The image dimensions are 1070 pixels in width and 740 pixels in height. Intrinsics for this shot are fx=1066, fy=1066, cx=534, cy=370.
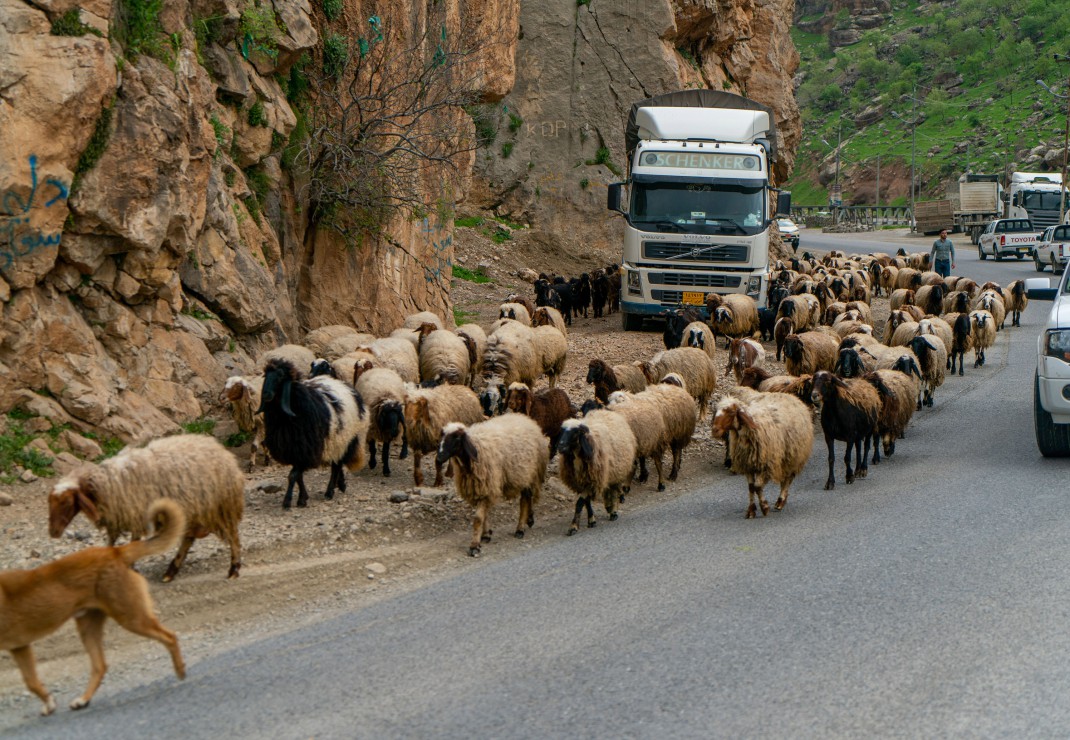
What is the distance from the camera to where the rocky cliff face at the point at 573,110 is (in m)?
32.9

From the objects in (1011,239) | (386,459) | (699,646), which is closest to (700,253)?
(386,459)

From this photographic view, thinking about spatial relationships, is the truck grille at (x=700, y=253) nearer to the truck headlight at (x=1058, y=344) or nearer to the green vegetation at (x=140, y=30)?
the truck headlight at (x=1058, y=344)

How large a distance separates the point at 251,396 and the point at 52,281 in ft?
7.36

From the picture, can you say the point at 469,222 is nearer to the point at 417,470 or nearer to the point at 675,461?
the point at 675,461

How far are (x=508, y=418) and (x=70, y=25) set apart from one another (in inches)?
227

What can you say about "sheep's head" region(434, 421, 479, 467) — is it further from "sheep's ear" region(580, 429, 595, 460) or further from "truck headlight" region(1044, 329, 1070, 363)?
"truck headlight" region(1044, 329, 1070, 363)

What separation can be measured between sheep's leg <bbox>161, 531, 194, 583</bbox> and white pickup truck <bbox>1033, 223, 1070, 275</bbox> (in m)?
33.8

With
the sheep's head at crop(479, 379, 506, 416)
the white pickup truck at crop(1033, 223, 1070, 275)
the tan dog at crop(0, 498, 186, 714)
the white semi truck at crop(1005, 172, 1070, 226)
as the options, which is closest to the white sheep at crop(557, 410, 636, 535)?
the sheep's head at crop(479, 379, 506, 416)

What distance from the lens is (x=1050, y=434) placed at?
10703mm

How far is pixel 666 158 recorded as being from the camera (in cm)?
2106

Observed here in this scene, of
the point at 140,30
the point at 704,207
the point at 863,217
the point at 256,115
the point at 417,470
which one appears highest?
the point at 140,30

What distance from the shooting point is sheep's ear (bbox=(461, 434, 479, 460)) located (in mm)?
8750

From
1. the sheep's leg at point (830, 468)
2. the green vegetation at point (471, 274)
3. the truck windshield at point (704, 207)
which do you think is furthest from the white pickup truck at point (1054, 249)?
the sheep's leg at point (830, 468)

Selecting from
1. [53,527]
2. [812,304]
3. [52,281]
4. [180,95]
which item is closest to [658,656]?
[53,527]
